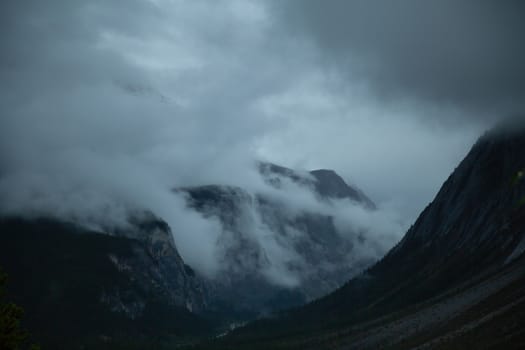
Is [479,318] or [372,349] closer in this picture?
[479,318]

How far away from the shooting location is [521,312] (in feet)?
374

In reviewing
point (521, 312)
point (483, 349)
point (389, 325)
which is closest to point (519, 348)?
point (483, 349)

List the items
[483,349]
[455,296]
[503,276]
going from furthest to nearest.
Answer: [455,296] → [503,276] → [483,349]

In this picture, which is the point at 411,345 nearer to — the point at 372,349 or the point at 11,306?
the point at 372,349

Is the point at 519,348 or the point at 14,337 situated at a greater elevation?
the point at 14,337

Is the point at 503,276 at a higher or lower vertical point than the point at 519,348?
higher

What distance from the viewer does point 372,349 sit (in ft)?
582

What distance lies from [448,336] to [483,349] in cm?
3161

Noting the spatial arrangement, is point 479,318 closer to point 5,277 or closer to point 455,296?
point 455,296

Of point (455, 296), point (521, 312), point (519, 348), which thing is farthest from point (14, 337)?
point (455, 296)

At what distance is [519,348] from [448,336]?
44.6 metres

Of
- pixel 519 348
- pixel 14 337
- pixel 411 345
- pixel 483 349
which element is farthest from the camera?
pixel 411 345

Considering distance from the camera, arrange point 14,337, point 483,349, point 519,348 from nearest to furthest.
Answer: point 14,337 → point 519,348 → point 483,349

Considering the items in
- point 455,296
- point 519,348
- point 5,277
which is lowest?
point 519,348
